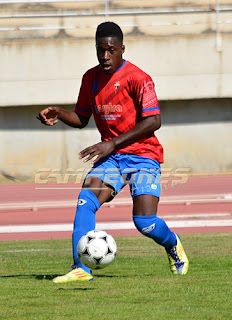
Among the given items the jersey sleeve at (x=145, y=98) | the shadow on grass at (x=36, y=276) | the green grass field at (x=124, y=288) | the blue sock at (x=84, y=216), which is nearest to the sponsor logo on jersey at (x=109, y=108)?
the jersey sleeve at (x=145, y=98)

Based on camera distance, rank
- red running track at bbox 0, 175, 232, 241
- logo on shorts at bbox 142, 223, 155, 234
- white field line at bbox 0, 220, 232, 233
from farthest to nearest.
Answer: white field line at bbox 0, 220, 232, 233 < red running track at bbox 0, 175, 232, 241 < logo on shorts at bbox 142, 223, 155, 234

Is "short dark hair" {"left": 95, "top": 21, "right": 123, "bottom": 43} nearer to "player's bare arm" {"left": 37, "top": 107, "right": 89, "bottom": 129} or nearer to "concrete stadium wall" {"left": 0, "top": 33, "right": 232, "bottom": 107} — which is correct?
"player's bare arm" {"left": 37, "top": 107, "right": 89, "bottom": 129}

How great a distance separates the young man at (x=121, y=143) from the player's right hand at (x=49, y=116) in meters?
0.02

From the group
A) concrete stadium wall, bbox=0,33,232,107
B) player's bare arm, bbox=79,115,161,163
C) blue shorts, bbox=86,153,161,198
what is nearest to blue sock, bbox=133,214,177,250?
blue shorts, bbox=86,153,161,198

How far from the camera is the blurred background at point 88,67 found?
21.5 m

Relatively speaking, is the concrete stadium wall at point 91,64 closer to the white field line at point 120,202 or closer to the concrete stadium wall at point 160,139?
the concrete stadium wall at point 160,139

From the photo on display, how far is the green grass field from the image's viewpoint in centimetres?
504

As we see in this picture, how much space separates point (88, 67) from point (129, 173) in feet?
50.6

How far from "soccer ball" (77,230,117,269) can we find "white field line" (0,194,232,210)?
9.87 m

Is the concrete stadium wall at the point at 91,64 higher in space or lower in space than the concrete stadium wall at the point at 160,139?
higher

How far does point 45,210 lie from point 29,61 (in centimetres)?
697

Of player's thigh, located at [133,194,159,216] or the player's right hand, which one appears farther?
the player's right hand

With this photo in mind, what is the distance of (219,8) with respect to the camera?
22.0m

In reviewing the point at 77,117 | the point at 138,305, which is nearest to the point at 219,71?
the point at 77,117
